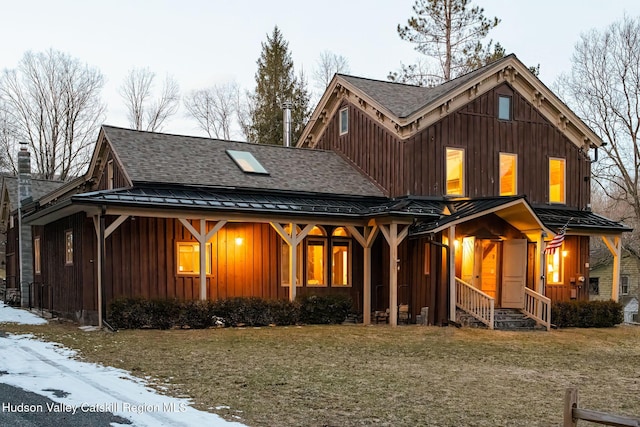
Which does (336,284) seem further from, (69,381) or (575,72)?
(575,72)

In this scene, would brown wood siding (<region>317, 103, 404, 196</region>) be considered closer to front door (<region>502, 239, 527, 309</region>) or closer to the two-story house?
the two-story house

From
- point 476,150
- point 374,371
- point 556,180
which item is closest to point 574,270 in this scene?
point 556,180

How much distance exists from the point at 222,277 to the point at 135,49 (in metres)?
32.1

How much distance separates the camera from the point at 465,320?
17047mm

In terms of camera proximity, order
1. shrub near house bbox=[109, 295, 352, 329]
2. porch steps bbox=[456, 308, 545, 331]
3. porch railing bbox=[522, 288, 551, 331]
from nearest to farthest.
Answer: shrub near house bbox=[109, 295, 352, 329], porch steps bbox=[456, 308, 545, 331], porch railing bbox=[522, 288, 551, 331]

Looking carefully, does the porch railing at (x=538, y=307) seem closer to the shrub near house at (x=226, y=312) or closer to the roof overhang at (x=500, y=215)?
the roof overhang at (x=500, y=215)

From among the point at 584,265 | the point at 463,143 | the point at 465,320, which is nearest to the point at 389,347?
the point at 465,320

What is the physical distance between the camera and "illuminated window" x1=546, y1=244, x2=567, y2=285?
66.5 feet

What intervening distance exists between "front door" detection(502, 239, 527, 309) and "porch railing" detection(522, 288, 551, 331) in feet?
0.51

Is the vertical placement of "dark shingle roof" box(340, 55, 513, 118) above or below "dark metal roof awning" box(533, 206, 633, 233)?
above

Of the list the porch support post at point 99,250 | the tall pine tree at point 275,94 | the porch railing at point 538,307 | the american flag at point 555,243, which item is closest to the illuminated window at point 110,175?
the porch support post at point 99,250

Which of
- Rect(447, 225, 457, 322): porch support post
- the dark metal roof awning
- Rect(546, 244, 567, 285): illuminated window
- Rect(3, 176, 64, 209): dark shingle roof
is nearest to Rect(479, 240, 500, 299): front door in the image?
the dark metal roof awning

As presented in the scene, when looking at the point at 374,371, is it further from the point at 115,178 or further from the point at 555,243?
the point at 115,178

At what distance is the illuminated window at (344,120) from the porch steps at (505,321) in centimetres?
730
